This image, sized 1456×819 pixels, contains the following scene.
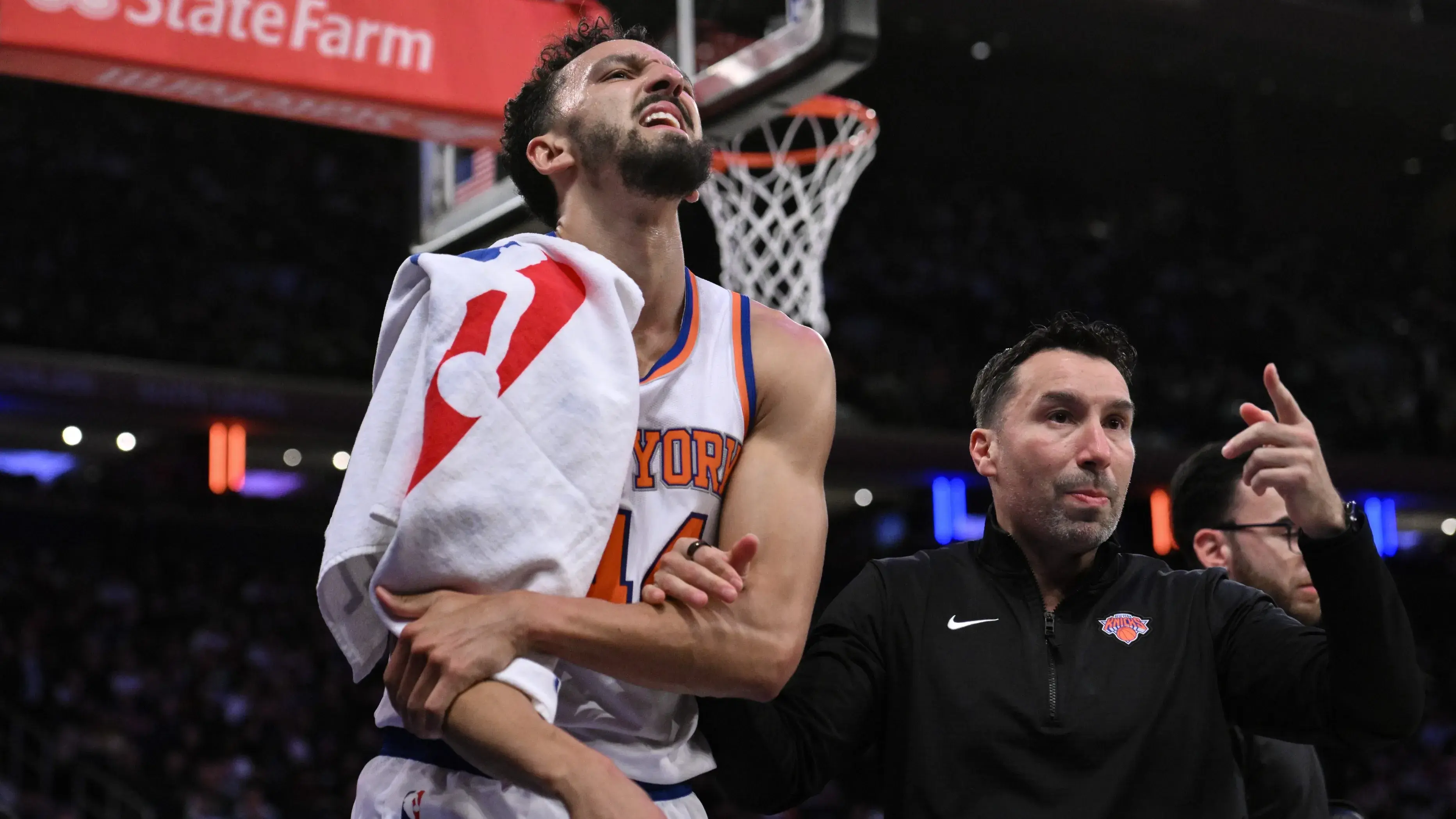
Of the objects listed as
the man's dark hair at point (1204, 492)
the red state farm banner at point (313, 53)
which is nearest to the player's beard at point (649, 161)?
the man's dark hair at point (1204, 492)

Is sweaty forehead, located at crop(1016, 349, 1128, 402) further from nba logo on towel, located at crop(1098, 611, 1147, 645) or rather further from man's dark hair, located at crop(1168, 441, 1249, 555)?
man's dark hair, located at crop(1168, 441, 1249, 555)

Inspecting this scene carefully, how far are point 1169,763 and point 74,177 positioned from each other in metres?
15.1

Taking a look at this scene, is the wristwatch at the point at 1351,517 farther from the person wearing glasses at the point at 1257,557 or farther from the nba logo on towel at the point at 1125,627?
the person wearing glasses at the point at 1257,557

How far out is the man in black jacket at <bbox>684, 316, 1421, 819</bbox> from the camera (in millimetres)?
2418

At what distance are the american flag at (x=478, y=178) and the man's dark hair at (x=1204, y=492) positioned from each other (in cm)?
251

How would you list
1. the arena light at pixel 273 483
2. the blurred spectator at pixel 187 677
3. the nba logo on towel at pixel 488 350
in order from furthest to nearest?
1. the arena light at pixel 273 483
2. the blurred spectator at pixel 187 677
3. the nba logo on towel at pixel 488 350

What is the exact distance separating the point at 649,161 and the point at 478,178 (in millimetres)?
3018

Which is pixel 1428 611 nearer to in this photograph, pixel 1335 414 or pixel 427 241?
pixel 1335 414

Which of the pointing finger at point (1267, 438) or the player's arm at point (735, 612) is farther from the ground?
the pointing finger at point (1267, 438)

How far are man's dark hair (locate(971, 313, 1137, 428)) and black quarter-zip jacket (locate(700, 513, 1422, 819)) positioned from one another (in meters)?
0.27

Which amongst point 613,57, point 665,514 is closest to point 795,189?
point 613,57

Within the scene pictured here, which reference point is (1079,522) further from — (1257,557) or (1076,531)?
(1257,557)

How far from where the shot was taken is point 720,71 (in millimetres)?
4660

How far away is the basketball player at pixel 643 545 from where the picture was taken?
1.96m
